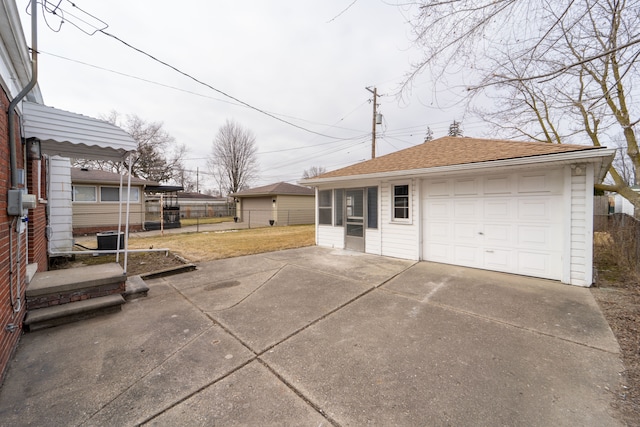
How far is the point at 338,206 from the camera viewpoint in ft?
27.8

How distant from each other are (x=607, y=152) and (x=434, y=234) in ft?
10.8

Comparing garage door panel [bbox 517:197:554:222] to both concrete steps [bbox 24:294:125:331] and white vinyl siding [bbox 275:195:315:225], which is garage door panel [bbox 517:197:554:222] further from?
white vinyl siding [bbox 275:195:315:225]

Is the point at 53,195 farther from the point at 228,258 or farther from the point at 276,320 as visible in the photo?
the point at 276,320

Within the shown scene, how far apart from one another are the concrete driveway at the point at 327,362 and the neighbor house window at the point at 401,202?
9.53ft

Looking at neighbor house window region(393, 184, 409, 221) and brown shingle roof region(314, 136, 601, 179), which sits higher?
brown shingle roof region(314, 136, 601, 179)

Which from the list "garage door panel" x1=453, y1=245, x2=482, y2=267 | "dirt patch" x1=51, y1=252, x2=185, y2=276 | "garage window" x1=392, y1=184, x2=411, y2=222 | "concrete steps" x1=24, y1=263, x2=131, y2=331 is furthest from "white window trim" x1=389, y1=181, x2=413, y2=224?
"concrete steps" x1=24, y1=263, x2=131, y2=331

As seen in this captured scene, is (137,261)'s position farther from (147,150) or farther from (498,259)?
(147,150)

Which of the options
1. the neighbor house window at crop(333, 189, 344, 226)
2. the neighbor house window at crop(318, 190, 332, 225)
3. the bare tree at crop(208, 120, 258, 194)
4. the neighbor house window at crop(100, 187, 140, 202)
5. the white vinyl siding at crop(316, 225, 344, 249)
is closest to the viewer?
the neighbor house window at crop(333, 189, 344, 226)

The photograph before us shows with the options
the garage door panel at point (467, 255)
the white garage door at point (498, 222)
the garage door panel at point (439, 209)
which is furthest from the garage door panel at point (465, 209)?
the garage door panel at point (467, 255)

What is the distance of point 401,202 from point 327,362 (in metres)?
5.33

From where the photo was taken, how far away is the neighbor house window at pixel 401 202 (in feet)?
22.5

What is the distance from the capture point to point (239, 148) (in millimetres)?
29297

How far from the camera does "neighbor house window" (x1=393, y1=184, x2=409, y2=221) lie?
6855 mm

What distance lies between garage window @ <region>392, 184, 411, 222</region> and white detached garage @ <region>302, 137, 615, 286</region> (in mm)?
27
